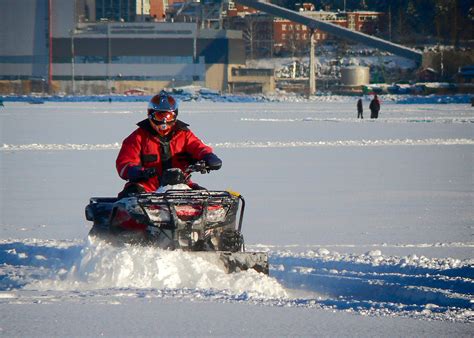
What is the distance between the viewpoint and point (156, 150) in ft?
31.5

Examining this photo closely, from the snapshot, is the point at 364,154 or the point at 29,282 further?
the point at 364,154

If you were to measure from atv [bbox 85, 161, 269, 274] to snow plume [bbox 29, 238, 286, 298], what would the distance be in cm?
10

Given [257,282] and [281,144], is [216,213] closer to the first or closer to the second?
[257,282]

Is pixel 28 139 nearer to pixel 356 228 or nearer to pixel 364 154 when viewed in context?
pixel 364 154

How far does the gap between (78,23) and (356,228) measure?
352 feet

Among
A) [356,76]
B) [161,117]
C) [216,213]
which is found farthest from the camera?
[356,76]

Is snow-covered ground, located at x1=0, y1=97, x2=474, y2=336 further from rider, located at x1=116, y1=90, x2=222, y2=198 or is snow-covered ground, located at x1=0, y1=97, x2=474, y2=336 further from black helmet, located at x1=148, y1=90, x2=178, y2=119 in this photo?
black helmet, located at x1=148, y1=90, x2=178, y2=119

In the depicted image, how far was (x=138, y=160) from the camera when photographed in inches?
374

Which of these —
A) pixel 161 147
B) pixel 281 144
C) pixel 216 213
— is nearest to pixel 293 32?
pixel 281 144

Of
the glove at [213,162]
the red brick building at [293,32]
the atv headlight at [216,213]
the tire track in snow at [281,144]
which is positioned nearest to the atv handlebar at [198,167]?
the glove at [213,162]

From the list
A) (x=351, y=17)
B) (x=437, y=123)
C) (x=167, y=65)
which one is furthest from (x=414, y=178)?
(x=351, y=17)

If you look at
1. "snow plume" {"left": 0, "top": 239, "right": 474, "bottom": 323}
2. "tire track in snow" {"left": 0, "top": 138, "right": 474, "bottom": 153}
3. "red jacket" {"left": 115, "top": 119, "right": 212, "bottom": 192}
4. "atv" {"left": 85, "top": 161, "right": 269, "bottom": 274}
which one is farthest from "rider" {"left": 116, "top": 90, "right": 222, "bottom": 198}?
"tire track in snow" {"left": 0, "top": 138, "right": 474, "bottom": 153}

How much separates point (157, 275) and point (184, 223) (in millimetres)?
466

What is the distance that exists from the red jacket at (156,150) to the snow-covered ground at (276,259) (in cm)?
84
